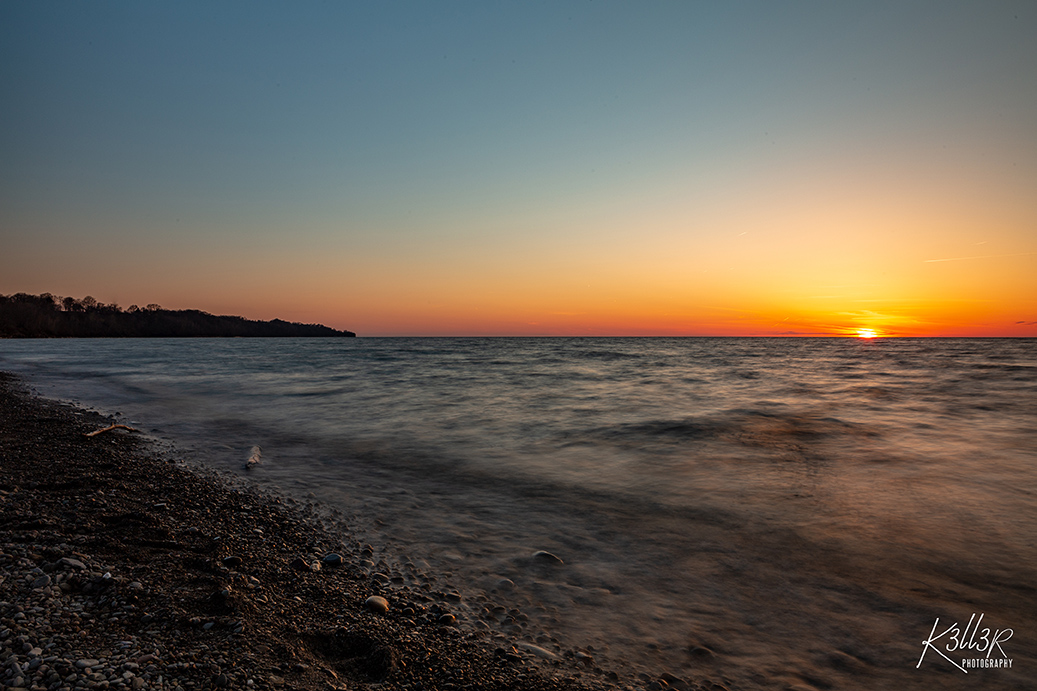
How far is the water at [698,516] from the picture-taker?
3.30 meters

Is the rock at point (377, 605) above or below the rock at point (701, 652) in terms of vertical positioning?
above

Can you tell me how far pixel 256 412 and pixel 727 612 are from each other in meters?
12.1

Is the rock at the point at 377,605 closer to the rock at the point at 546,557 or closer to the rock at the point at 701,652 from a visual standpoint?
the rock at the point at 546,557

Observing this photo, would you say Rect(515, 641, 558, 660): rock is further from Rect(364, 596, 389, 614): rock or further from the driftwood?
the driftwood

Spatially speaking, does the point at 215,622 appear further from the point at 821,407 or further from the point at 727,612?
Answer: the point at 821,407

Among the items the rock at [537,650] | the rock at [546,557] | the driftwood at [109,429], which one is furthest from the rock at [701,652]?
the driftwood at [109,429]

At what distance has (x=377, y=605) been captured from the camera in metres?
3.28

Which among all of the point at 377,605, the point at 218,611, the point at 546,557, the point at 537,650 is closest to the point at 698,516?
the point at 546,557

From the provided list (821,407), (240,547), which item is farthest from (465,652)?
(821,407)

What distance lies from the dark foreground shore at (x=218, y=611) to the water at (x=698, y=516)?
35cm

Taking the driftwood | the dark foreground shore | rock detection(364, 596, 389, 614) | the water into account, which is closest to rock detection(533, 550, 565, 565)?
the water

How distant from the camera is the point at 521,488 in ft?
21.9

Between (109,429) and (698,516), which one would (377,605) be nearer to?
(698,516)

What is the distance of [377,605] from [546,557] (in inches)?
64.7
